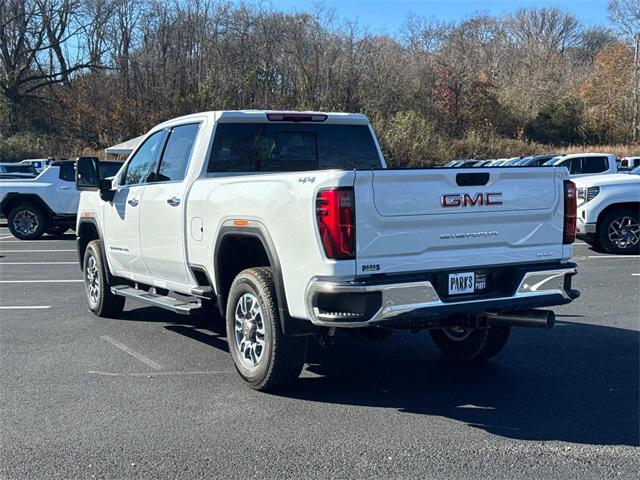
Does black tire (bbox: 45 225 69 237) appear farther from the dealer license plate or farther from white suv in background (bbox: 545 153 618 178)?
the dealer license plate

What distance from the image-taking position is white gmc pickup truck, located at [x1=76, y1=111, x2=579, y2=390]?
15.7ft

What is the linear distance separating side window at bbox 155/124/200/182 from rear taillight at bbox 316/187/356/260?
2312 mm

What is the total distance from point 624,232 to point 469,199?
924 cm

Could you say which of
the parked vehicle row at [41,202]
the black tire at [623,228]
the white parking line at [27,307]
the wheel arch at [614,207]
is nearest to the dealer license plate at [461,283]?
the white parking line at [27,307]

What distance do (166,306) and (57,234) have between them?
44.0 ft

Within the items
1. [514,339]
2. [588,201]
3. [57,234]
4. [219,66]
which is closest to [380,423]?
[514,339]

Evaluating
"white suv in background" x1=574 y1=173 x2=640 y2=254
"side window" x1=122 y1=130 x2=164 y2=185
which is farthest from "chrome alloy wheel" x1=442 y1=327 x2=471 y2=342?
"white suv in background" x1=574 y1=173 x2=640 y2=254

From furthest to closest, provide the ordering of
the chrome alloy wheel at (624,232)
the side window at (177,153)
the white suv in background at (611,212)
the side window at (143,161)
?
1. the chrome alloy wheel at (624,232)
2. the white suv in background at (611,212)
3. the side window at (143,161)
4. the side window at (177,153)

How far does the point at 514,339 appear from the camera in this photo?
24.1 feet

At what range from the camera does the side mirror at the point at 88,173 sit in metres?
7.94

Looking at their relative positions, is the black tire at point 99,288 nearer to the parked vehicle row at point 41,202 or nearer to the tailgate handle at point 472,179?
the tailgate handle at point 472,179

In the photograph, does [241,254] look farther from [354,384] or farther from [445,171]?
[445,171]

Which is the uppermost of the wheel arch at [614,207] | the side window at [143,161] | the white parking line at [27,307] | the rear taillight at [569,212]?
the side window at [143,161]

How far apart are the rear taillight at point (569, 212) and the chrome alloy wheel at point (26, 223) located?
14.6 m
